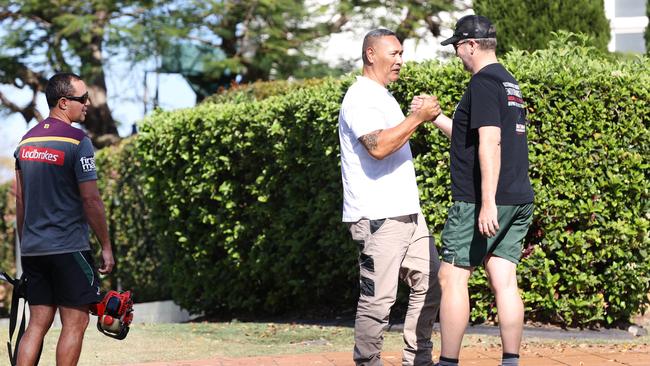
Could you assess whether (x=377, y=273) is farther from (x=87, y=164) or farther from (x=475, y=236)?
(x=87, y=164)

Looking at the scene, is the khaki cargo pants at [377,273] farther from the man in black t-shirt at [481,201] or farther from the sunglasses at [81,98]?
the sunglasses at [81,98]

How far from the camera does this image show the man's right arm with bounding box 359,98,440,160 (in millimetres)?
4953

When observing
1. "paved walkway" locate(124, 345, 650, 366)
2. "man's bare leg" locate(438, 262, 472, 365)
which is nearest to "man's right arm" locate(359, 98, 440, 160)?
"man's bare leg" locate(438, 262, 472, 365)

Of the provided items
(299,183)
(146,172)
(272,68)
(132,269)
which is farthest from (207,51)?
(299,183)

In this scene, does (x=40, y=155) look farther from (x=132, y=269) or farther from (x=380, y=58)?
(x=132, y=269)

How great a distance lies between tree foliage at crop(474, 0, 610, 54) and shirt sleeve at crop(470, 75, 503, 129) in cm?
575

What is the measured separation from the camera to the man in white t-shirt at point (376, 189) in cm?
513

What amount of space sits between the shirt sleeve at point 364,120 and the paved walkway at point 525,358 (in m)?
1.88

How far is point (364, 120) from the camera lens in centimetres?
511

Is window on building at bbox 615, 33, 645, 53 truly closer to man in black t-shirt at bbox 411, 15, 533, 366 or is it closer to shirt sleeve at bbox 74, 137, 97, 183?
man in black t-shirt at bbox 411, 15, 533, 366

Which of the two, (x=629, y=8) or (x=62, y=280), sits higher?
(x=629, y=8)

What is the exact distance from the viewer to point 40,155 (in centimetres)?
499

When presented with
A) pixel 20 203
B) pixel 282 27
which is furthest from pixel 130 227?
pixel 20 203

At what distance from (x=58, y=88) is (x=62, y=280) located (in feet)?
3.32
